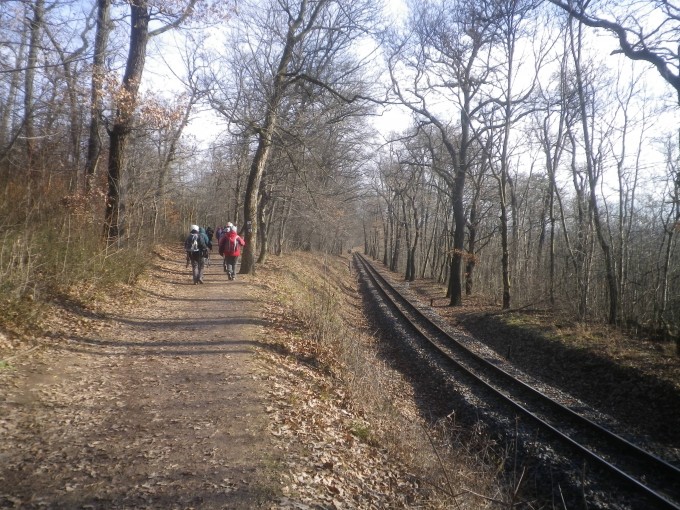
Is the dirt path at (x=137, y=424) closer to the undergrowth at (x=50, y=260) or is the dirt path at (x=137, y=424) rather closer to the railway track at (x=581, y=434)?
the undergrowth at (x=50, y=260)

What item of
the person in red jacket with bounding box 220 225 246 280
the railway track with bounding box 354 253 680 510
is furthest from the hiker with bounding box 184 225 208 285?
the railway track with bounding box 354 253 680 510

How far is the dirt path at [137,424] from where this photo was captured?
3.78 metres

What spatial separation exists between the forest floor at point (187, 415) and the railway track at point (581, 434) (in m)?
1.42

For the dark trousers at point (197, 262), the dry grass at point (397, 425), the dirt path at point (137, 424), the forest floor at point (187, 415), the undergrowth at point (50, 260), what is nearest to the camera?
the dirt path at point (137, 424)

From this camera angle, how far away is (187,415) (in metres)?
5.35

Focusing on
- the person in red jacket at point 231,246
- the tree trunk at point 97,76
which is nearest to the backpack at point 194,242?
the person in red jacket at point 231,246

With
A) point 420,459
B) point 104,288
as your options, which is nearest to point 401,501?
point 420,459

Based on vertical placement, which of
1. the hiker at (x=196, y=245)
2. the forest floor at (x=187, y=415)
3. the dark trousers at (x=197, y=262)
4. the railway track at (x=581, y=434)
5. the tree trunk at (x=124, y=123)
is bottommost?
the railway track at (x=581, y=434)

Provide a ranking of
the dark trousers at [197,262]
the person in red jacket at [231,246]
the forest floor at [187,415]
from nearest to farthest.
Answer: the forest floor at [187,415]
the dark trousers at [197,262]
the person in red jacket at [231,246]

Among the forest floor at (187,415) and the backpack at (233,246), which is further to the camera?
the backpack at (233,246)

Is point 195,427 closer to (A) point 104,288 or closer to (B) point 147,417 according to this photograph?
(B) point 147,417

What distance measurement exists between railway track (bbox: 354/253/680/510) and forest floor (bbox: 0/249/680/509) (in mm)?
1419

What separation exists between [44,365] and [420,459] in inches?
213

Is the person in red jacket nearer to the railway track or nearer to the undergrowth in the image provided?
the undergrowth
